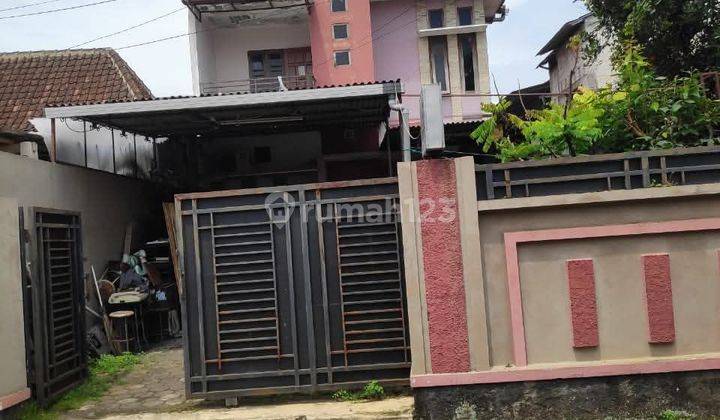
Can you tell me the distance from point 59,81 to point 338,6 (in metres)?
6.69

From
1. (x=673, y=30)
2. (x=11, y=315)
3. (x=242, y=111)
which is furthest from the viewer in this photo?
(x=242, y=111)

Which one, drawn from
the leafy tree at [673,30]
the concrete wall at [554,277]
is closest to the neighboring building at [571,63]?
the leafy tree at [673,30]

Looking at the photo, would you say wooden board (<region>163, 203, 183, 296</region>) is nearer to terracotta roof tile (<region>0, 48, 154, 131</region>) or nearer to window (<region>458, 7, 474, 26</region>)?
terracotta roof tile (<region>0, 48, 154, 131</region>)

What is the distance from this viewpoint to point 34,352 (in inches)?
242

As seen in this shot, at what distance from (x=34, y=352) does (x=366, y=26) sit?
35.2ft

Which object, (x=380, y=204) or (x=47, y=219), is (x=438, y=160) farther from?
(x=47, y=219)

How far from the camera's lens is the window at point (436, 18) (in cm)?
1502

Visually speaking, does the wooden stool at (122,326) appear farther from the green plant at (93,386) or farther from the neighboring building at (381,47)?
the neighboring building at (381,47)

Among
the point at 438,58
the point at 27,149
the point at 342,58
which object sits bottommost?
the point at 27,149

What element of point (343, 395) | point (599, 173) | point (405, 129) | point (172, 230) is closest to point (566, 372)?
point (599, 173)

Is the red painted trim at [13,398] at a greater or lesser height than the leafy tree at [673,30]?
lesser

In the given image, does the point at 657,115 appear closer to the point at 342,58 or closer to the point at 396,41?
the point at 342,58

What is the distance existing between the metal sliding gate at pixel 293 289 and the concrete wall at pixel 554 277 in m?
0.78

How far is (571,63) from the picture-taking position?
1766cm
